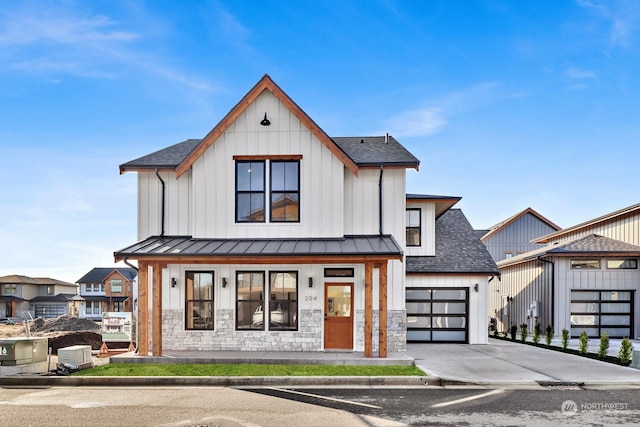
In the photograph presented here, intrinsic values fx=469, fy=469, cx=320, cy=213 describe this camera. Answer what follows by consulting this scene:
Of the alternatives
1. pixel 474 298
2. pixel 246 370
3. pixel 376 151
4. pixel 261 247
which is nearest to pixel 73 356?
pixel 246 370

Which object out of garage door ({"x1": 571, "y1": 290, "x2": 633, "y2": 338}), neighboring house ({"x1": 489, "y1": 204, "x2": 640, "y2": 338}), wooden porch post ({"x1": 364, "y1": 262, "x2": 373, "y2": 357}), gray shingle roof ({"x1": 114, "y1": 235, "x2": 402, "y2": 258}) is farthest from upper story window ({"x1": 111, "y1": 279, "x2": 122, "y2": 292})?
wooden porch post ({"x1": 364, "y1": 262, "x2": 373, "y2": 357})

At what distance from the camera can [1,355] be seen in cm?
1187

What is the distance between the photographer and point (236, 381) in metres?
11.2

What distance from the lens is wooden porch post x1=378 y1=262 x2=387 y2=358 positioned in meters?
13.6

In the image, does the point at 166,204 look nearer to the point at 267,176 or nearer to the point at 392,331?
the point at 267,176

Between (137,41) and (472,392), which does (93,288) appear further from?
(472,392)

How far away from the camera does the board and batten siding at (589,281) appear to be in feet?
72.7

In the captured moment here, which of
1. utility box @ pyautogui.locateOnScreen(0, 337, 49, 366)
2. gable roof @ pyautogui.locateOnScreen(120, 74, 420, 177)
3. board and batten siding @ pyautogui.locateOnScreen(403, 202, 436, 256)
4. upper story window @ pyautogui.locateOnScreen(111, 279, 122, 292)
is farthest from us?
upper story window @ pyautogui.locateOnScreen(111, 279, 122, 292)

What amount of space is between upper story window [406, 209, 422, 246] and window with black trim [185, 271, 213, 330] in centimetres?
877

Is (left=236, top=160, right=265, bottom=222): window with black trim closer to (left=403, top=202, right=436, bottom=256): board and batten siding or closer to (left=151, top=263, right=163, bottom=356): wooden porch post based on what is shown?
(left=151, top=263, right=163, bottom=356): wooden porch post

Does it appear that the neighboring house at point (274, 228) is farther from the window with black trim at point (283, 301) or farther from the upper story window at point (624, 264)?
the upper story window at point (624, 264)

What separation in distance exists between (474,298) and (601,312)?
310 inches

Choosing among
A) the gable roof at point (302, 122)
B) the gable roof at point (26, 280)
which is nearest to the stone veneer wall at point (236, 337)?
the gable roof at point (302, 122)

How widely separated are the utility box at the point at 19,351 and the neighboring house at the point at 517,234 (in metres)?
35.4
